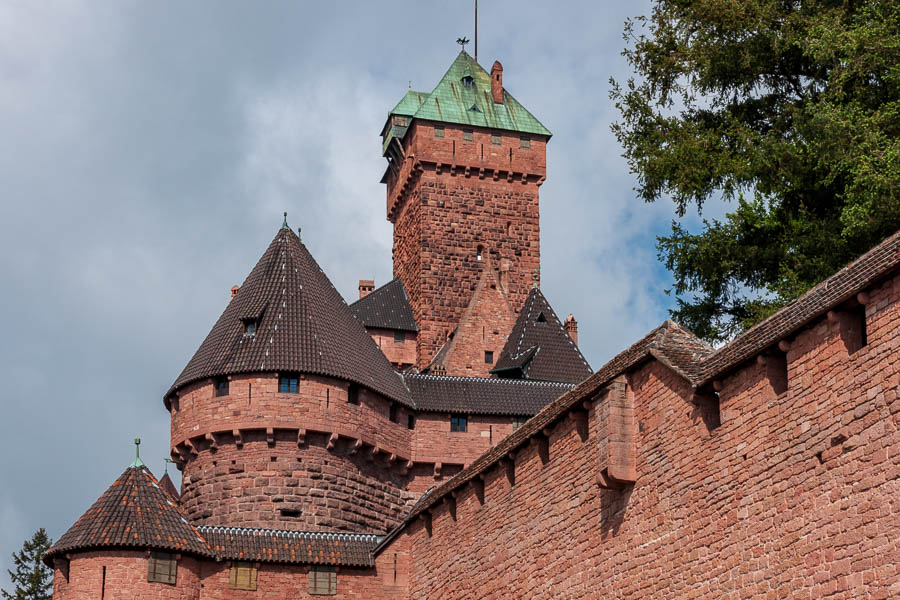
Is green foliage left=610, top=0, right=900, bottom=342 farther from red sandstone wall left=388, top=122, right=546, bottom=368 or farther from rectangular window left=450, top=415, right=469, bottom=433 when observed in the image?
red sandstone wall left=388, top=122, right=546, bottom=368

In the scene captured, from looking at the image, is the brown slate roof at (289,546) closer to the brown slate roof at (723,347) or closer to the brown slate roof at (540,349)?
the brown slate roof at (723,347)

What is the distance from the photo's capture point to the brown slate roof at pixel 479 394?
3170 cm

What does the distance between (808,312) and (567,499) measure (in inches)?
224

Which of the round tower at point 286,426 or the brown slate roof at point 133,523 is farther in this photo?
the round tower at point 286,426

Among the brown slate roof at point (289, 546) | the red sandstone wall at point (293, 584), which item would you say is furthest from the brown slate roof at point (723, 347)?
the brown slate roof at point (289, 546)

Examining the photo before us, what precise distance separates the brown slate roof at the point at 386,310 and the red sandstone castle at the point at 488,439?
0.34ft

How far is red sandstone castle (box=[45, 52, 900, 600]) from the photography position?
1326cm

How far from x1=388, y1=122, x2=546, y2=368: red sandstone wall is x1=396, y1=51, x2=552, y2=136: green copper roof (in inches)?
17.4

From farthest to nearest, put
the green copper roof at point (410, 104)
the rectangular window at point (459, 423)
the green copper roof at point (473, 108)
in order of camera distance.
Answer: the green copper roof at point (410, 104) → the green copper roof at point (473, 108) → the rectangular window at point (459, 423)

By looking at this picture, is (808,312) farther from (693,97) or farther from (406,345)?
(406,345)

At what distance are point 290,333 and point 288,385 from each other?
126 centimetres

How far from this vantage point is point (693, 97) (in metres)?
25.4

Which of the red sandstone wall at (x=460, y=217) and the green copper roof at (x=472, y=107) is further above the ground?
the green copper roof at (x=472, y=107)

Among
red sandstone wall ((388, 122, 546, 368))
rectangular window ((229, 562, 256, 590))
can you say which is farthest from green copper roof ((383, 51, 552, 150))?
rectangular window ((229, 562, 256, 590))
